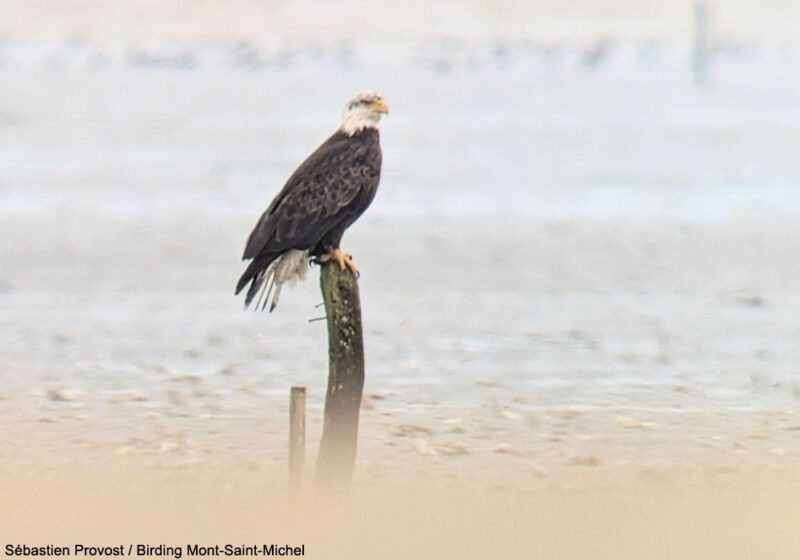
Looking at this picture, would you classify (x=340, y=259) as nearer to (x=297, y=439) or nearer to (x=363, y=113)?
(x=363, y=113)

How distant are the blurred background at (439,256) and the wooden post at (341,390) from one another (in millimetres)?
1462

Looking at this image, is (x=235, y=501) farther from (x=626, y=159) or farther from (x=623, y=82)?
(x=623, y=82)

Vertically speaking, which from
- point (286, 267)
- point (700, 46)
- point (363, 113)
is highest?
point (700, 46)

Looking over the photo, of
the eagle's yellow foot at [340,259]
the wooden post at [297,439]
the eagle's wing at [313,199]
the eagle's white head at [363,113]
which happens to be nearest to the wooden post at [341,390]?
the wooden post at [297,439]

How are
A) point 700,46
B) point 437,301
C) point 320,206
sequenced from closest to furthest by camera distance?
point 320,206, point 437,301, point 700,46

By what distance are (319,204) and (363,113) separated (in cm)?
61

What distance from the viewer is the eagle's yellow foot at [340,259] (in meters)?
8.11

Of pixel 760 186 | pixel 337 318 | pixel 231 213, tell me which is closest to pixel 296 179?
pixel 337 318

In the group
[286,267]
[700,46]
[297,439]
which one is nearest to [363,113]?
[286,267]

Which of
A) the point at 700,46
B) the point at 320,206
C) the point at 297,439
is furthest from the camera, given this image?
the point at 700,46

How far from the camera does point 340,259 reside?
27.1ft

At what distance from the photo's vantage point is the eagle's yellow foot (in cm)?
811

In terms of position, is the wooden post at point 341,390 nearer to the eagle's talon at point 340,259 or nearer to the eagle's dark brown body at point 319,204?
the eagle's talon at point 340,259

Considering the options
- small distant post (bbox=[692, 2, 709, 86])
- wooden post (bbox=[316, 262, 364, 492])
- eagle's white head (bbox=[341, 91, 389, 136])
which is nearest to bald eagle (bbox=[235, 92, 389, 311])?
eagle's white head (bbox=[341, 91, 389, 136])
